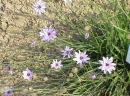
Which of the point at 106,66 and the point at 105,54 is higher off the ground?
the point at 105,54

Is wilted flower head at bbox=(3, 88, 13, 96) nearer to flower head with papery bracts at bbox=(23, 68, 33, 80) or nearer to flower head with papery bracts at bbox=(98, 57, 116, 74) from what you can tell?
flower head with papery bracts at bbox=(23, 68, 33, 80)

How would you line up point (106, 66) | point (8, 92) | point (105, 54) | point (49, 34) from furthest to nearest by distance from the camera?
point (105, 54), point (8, 92), point (49, 34), point (106, 66)

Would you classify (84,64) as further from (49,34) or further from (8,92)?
(8,92)

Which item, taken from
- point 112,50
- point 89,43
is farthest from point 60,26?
point 112,50

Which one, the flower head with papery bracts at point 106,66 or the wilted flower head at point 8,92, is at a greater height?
the wilted flower head at point 8,92

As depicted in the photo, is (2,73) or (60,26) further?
(60,26)

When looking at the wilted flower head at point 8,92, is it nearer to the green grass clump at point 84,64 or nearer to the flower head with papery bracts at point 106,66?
the green grass clump at point 84,64

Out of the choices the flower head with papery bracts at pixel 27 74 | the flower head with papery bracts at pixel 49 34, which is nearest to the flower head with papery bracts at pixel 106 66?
the flower head with papery bracts at pixel 49 34

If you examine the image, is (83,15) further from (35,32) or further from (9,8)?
(9,8)

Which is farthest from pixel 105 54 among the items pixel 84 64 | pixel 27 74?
pixel 27 74

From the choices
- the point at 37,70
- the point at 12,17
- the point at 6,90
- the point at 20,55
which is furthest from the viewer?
the point at 12,17

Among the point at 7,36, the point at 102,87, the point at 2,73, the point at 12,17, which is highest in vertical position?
the point at 12,17
